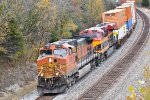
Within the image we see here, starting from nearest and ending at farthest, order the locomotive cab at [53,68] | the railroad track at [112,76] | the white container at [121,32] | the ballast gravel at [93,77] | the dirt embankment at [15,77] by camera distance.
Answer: the railroad track at [112,76]
the ballast gravel at [93,77]
the locomotive cab at [53,68]
the dirt embankment at [15,77]
the white container at [121,32]

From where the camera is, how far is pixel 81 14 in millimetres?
55125

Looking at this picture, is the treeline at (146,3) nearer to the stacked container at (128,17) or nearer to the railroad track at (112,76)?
the stacked container at (128,17)

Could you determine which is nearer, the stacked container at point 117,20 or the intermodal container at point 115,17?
the stacked container at point 117,20

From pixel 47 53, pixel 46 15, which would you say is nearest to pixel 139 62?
pixel 46 15

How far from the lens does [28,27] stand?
30.9 metres

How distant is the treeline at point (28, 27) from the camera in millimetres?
22922

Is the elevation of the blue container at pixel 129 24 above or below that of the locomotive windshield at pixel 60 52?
below

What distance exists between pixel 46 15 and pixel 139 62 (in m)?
9.87

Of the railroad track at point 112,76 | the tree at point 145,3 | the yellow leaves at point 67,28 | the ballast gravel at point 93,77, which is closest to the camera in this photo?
the railroad track at point 112,76

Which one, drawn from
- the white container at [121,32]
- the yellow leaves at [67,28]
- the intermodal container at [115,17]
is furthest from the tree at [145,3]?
the yellow leaves at [67,28]

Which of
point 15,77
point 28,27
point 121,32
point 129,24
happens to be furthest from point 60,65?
point 129,24

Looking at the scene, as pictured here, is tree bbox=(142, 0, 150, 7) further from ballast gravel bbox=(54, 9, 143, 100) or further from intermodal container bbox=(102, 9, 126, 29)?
ballast gravel bbox=(54, 9, 143, 100)

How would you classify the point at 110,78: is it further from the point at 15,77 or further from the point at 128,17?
the point at 128,17

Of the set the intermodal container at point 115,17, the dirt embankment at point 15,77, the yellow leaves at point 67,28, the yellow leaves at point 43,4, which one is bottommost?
the dirt embankment at point 15,77
